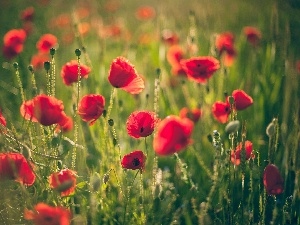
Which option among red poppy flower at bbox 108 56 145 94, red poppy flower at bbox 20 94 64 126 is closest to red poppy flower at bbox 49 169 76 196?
red poppy flower at bbox 20 94 64 126

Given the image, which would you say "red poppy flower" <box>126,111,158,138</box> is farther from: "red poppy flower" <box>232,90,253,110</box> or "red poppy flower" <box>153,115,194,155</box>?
"red poppy flower" <box>232,90,253,110</box>

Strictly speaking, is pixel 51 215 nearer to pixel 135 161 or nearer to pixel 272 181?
pixel 135 161

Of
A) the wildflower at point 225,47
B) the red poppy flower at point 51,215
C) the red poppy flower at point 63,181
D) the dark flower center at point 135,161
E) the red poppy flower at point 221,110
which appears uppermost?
the wildflower at point 225,47

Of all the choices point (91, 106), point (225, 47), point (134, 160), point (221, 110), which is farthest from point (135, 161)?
point (225, 47)

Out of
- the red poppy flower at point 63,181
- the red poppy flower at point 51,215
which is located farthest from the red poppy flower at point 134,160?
the red poppy flower at point 51,215

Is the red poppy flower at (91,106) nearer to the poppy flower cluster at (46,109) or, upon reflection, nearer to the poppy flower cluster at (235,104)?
the poppy flower cluster at (46,109)

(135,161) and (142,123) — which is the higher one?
(142,123)
